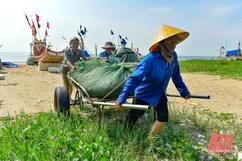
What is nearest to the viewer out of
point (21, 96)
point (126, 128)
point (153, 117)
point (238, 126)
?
point (126, 128)

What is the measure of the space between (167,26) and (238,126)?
6.35 feet

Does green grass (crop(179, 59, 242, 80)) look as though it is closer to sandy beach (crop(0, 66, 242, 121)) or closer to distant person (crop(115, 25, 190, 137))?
sandy beach (crop(0, 66, 242, 121))

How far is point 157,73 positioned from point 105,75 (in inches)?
46.1

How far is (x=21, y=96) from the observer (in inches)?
276

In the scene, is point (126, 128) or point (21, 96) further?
point (21, 96)

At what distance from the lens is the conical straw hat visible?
3020 millimetres

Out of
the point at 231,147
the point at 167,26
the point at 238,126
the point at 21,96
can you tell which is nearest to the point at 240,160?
the point at 231,147

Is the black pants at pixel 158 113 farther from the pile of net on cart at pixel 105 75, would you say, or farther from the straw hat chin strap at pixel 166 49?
the straw hat chin strap at pixel 166 49

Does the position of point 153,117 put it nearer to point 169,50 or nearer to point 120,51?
point 120,51

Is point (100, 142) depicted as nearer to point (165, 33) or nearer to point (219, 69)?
point (165, 33)

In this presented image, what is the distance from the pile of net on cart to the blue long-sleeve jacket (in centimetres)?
51

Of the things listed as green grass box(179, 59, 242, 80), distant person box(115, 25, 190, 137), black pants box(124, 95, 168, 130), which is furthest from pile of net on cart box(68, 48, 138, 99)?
green grass box(179, 59, 242, 80)

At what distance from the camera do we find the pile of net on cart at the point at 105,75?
12.3 ft

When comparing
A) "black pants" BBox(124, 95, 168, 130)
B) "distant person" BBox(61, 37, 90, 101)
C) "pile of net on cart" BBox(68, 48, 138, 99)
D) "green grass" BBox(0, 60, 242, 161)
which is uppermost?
"distant person" BBox(61, 37, 90, 101)
